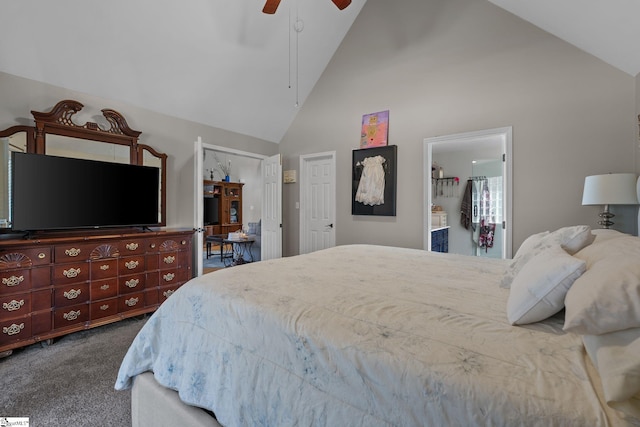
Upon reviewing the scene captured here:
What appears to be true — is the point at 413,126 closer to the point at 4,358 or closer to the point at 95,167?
the point at 95,167

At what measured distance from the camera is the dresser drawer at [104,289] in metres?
2.67

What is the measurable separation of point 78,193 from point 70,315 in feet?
3.73

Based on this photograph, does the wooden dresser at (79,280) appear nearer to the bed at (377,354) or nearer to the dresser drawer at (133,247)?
the dresser drawer at (133,247)

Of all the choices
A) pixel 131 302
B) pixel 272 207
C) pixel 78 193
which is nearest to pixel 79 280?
pixel 131 302

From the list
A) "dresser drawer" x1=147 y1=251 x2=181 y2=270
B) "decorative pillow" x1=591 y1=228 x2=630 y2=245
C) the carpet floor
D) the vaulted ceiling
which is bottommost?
the carpet floor

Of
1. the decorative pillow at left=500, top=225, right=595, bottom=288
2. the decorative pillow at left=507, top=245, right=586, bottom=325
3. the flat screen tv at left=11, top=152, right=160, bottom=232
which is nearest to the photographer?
the decorative pillow at left=507, top=245, right=586, bottom=325

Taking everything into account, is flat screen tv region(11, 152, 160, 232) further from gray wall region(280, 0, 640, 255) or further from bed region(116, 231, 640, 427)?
gray wall region(280, 0, 640, 255)

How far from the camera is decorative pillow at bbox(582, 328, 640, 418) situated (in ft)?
1.88

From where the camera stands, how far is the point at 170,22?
2.95 metres

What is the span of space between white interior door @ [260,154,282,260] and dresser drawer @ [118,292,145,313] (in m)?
2.02

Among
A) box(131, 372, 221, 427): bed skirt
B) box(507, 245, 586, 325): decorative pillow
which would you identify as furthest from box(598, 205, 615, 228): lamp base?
box(131, 372, 221, 427): bed skirt

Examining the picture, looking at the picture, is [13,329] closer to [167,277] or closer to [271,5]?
[167,277]

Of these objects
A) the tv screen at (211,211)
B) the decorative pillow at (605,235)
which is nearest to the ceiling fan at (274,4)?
the decorative pillow at (605,235)

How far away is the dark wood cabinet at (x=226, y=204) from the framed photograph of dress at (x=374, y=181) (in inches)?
200
